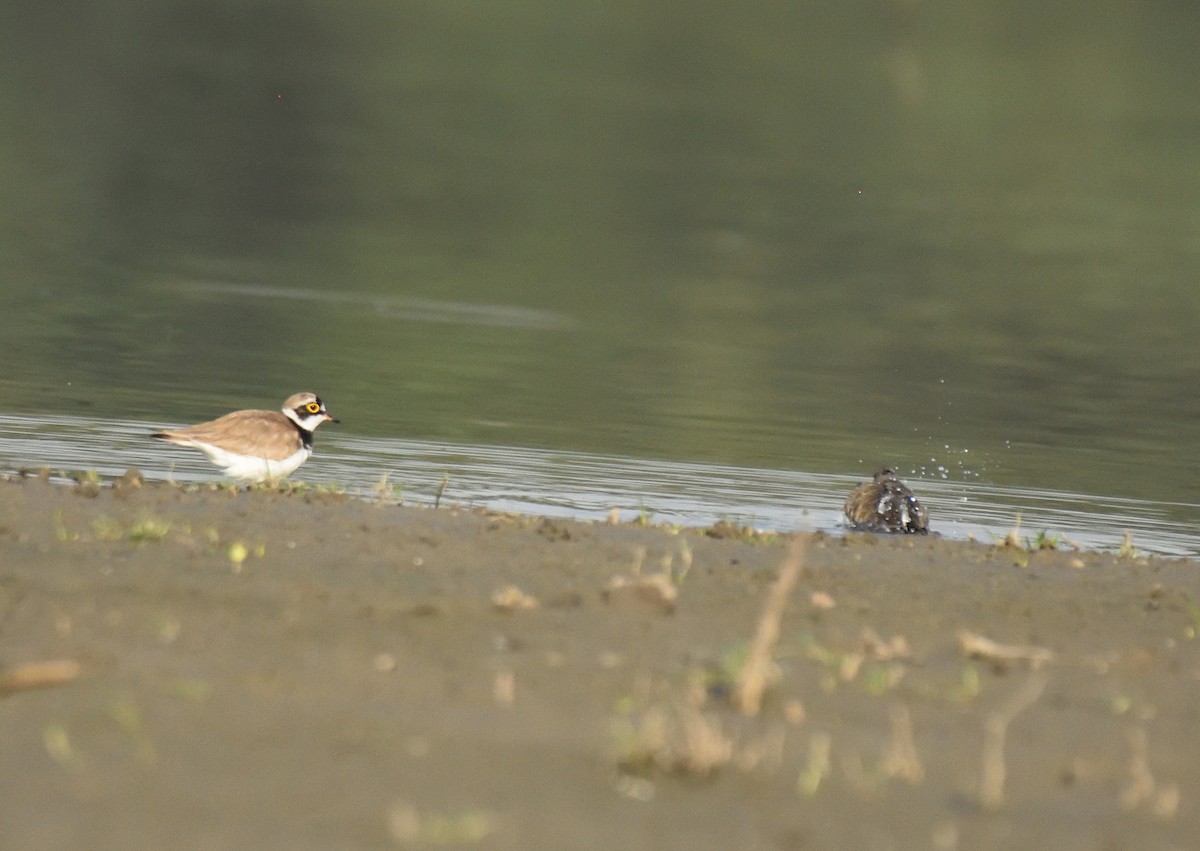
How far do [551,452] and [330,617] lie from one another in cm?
746

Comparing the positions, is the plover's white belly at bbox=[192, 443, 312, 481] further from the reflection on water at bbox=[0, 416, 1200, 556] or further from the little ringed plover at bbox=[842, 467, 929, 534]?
the little ringed plover at bbox=[842, 467, 929, 534]

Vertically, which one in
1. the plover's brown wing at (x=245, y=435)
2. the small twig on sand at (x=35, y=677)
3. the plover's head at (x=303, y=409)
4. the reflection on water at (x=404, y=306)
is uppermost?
the reflection on water at (x=404, y=306)

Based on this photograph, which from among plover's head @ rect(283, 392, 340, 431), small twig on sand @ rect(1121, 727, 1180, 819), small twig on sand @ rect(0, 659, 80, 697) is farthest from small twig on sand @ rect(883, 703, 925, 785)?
plover's head @ rect(283, 392, 340, 431)

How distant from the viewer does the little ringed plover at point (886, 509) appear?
12320 mm

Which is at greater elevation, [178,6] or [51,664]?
[178,6]

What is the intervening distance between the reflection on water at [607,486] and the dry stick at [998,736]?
5.19m

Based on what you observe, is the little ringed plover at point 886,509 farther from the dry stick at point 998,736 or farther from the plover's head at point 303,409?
the dry stick at point 998,736

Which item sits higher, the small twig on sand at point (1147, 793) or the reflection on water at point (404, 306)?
the reflection on water at point (404, 306)

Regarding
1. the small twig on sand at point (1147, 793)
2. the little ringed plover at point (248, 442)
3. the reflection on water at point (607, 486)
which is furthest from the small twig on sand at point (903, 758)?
the little ringed plover at point (248, 442)

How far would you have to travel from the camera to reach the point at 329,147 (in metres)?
35.5

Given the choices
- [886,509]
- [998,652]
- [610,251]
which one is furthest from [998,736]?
[610,251]

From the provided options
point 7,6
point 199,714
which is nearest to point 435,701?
point 199,714

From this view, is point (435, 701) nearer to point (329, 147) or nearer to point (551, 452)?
point (551, 452)

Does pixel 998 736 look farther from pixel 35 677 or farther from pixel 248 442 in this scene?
pixel 248 442
